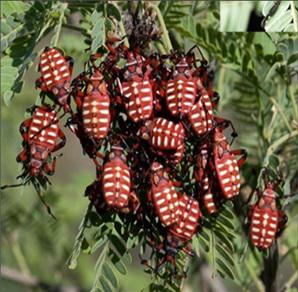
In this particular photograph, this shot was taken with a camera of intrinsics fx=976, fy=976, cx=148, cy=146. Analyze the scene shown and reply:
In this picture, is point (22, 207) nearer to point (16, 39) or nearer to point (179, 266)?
point (16, 39)

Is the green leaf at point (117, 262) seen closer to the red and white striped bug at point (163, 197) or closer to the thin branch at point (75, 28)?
the red and white striped bug at point (163, 197)

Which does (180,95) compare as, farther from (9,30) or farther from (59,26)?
(9,30)

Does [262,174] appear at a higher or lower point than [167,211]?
lower

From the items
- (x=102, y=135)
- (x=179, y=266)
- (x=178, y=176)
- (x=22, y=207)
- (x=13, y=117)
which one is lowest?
(x=22, y=207)

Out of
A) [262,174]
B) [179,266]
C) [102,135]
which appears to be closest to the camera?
[102,135]

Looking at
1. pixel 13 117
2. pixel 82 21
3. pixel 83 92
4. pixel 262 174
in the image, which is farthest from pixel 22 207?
pixel 83 92

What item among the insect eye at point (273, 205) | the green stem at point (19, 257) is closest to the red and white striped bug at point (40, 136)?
the insect eye at point (273, 205)

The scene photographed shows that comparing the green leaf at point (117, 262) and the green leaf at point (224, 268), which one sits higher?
the green leaf at point (117, 262)
